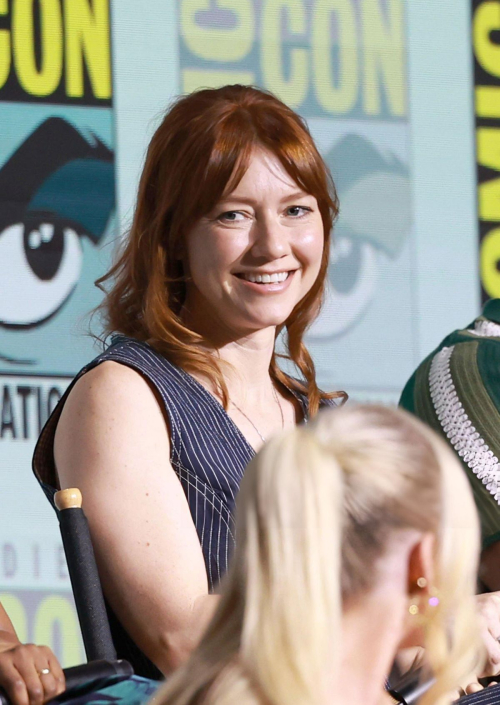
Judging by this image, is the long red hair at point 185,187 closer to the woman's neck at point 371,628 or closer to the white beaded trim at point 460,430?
the white beaded trim at point 460,430

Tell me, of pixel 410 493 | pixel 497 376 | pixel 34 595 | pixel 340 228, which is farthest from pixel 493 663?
pixel 340 228

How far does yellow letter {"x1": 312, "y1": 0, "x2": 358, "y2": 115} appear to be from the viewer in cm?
301

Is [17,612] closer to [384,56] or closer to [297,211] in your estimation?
[297,211]

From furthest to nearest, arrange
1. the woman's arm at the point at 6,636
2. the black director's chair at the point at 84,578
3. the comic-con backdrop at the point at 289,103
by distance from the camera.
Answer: the comic-con backdrop at the point at 289,103 < the black director's chair at the point at 84,578 < the woman's arm at the point at 6,636

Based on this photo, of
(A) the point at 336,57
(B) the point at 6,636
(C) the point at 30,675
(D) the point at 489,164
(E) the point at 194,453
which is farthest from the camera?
(D) the point at 489,164

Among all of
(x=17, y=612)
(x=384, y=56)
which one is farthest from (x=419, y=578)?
(x=384, y=56)

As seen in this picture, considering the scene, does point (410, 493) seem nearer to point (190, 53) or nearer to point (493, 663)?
point (493, 663)

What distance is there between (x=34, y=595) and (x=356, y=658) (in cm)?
151

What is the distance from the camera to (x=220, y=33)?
115 inches

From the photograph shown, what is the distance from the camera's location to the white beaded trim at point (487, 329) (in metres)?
2.30

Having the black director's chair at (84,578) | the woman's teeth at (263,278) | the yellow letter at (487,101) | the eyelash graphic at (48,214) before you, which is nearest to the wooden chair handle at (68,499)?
the black director's chair at (84,578)

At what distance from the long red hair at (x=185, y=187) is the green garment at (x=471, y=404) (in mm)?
320

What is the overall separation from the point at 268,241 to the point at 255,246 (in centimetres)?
2

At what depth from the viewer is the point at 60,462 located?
1.87 meters
